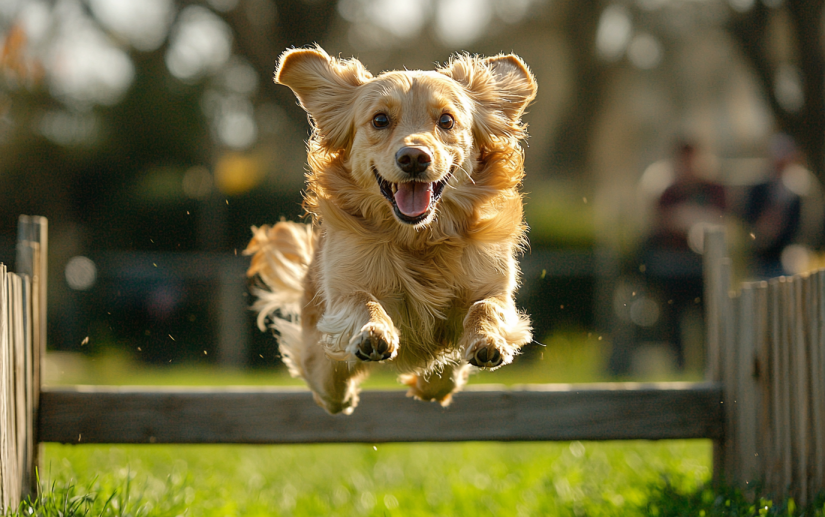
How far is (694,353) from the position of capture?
36.0 ft

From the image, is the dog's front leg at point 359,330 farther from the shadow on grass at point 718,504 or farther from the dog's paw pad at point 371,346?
the shadow on grass at point 718,504

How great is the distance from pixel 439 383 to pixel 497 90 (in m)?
1.37

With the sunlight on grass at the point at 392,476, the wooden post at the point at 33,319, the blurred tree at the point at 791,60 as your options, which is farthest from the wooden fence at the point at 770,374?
the blurred tree at the point at 791,60

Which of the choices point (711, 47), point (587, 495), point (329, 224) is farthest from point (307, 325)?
point (711, 47)

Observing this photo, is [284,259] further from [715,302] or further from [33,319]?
[715,302]

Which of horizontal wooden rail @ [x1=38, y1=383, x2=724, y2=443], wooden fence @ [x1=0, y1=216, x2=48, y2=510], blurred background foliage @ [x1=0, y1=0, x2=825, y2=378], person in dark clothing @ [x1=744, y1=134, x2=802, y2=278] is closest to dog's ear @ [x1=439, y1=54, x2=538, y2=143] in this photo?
horizontal wooden rail @ [x1=38, y1=383, x2=724, y2=443]

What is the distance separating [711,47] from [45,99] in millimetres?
14689

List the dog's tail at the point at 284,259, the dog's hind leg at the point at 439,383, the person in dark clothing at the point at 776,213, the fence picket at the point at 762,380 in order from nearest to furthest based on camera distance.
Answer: the dog's hind leg at the point at 439,383
the fence picket at the point at 762,380
the dog's tail at the point at 284,259
the person in dark clothing at the point at 776,213

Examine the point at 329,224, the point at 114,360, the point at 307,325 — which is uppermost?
the point at 329,224

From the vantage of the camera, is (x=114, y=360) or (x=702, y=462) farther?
(x=114, y=360)

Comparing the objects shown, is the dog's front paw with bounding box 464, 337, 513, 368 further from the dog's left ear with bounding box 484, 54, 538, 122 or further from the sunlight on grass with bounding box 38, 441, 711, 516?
the sunlight on grass with bounding box 38, 441, 711, 516

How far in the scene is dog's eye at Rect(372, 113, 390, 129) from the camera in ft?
9.80

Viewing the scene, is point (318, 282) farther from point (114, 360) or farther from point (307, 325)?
point (114, 360)

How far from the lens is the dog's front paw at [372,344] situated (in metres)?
2.63
